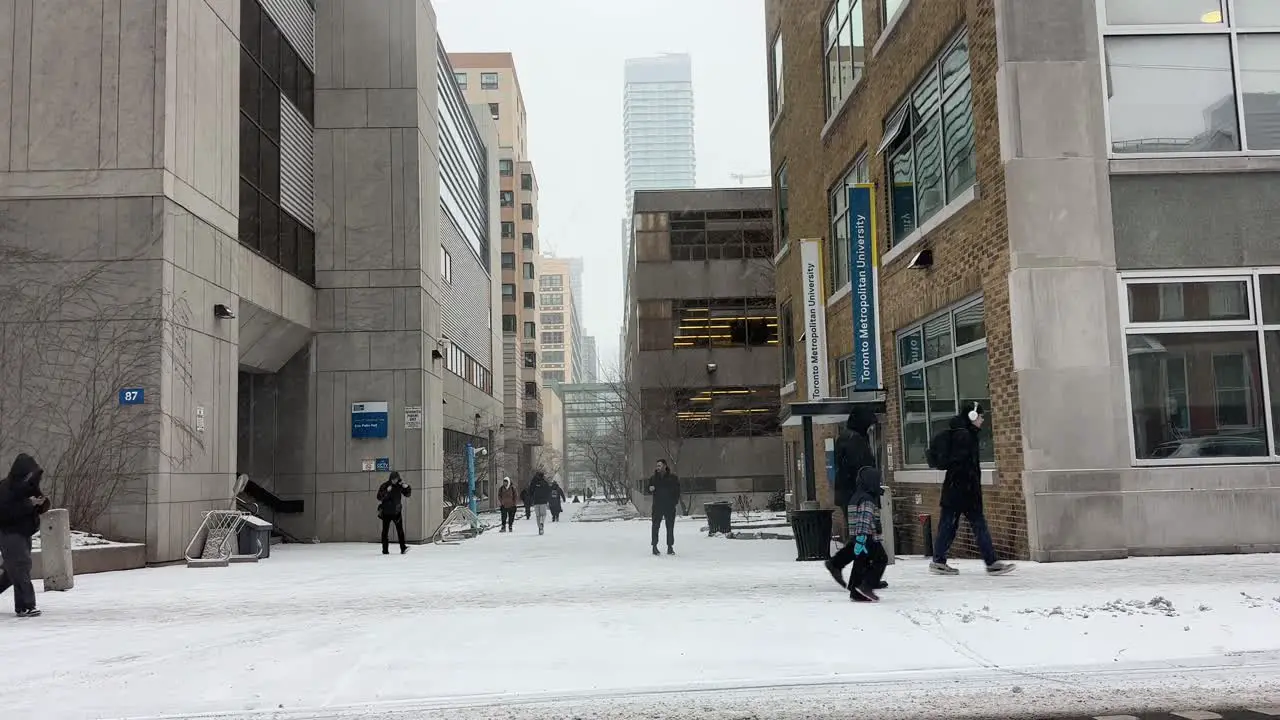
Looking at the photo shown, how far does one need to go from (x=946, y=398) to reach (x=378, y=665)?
Answer: 9732 millimetres

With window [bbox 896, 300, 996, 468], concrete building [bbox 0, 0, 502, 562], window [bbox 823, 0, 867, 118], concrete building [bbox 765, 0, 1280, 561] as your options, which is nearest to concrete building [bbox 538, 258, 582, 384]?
concrete building [bbox 0, 0, 502, 562]

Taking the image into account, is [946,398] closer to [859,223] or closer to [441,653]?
[859,223]

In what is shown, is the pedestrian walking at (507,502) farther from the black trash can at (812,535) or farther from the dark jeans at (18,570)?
the dark jeans at (18,570)

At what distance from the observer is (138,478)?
53.0 feet

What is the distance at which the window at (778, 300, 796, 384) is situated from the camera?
2701 centimetres

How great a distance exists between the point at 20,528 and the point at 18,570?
0.40 m

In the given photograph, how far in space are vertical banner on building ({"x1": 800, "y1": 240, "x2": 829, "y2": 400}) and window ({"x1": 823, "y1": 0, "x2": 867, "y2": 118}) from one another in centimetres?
278

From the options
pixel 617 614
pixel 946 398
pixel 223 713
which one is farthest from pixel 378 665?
pixel 946 398

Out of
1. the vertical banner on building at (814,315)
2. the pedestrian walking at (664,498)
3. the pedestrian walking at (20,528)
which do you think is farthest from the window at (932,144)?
the pedestrian walking at (20,528)

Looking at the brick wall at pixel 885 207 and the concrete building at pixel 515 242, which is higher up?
the concrete building at pixel 515 242

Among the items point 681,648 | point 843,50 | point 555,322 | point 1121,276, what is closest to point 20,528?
point 681,648

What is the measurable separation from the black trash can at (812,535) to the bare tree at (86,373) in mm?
9891

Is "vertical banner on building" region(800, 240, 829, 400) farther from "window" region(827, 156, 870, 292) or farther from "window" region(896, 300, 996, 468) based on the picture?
"window" region(896, 300, 996, 468)

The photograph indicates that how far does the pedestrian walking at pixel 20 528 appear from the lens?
384 inches
